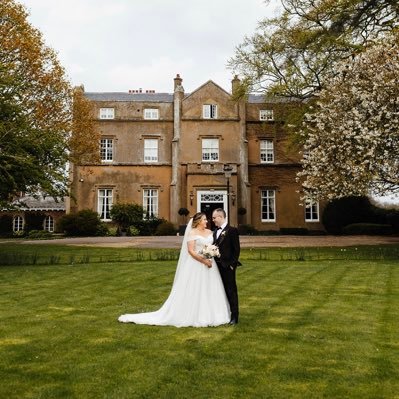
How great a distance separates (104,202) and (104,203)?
80 mm

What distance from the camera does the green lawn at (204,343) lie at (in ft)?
15.2

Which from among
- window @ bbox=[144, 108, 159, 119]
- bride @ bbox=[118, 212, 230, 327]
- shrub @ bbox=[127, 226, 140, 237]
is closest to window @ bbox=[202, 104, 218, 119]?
window @ bbox=[144, 108, 159, 119]

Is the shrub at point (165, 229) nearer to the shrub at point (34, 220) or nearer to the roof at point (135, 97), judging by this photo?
the roof at point (135, 97)

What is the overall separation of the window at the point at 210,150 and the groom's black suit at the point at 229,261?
3137cm

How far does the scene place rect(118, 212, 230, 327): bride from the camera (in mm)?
7441

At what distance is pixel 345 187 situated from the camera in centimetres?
2028

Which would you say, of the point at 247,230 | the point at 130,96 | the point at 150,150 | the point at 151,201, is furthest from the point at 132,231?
the point at 130,96

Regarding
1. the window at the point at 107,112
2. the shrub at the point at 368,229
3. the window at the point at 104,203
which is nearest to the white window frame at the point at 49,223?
the window at the point at 104,203

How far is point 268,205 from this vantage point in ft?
127

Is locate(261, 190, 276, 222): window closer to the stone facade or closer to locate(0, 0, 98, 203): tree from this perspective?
the stone facade

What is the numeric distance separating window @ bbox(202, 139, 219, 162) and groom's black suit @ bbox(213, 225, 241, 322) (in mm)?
31369

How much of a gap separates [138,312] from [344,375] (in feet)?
13.6

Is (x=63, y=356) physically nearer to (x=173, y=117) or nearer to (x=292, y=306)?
(x=292, y=306)

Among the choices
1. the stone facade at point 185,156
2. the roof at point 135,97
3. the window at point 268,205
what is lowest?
the window at point 268,205
